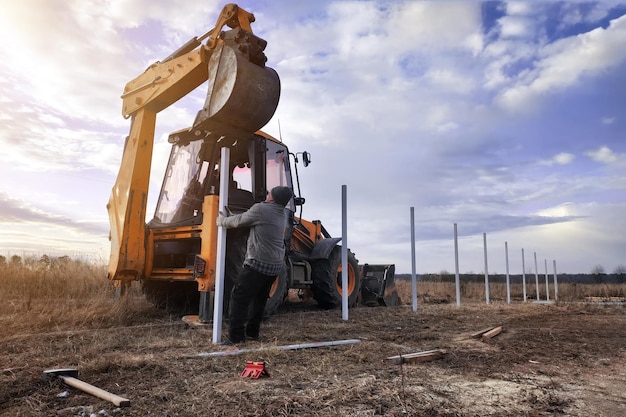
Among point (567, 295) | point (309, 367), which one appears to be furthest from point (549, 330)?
point (567, 295)

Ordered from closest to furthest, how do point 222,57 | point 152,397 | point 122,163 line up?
point 152,397, point 222,57, point 122,163

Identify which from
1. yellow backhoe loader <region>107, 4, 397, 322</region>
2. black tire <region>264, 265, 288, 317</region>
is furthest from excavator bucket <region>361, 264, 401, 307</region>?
black tire <region>264, 265, 288, 317</region>

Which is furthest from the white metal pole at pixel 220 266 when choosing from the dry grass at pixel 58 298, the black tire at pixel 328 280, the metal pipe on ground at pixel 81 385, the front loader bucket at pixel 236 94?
the black tire at pixel 328 280

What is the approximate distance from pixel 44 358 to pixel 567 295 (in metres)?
20.5

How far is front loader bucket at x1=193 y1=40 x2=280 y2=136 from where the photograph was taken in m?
6.02

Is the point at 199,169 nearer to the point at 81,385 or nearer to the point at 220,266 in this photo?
the point at 220,266

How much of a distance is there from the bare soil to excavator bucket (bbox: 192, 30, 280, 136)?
2.67m

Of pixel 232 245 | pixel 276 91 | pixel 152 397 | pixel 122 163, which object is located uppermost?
pixel 276 91

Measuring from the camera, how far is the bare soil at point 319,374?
288cm

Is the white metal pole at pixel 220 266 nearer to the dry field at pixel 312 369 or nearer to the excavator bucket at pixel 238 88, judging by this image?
the dry field at pixel 312 369

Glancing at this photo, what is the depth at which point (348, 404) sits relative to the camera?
2.90m

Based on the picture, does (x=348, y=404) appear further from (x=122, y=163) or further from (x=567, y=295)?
(x=567, y=295)

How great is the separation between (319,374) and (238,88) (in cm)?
372

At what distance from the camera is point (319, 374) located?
3.70 m
